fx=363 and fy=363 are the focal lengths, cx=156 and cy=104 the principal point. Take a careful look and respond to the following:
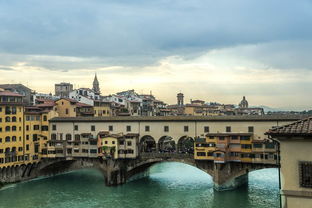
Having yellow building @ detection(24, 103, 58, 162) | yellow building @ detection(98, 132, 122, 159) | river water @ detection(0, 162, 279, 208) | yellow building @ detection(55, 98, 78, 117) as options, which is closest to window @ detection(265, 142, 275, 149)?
river water @ detection(0, 162, 279, 208)

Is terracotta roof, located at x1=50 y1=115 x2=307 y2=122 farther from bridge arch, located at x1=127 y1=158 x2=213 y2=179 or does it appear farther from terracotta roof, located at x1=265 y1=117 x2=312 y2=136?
terracotta roof, located at x1=265 y1=117 x2=312 y2=136

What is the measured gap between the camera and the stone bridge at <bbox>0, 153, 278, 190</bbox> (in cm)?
3744

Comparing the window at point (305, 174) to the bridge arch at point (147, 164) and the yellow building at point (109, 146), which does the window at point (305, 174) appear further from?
the yellow building at point (109, 146)

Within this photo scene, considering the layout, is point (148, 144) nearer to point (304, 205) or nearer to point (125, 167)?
point (125, 167)

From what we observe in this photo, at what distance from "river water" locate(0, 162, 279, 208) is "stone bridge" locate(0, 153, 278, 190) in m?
1.10

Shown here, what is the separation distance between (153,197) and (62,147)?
50.9 feet

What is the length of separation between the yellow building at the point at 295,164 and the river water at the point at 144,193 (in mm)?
23900

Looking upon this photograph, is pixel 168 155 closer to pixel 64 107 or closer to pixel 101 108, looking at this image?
pixel 64 107

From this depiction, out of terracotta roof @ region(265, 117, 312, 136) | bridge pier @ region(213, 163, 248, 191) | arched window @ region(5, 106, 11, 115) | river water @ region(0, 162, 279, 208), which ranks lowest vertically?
river water @ region(0, 162, 279, 208)

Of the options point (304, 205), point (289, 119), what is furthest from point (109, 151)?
point (304, 205)

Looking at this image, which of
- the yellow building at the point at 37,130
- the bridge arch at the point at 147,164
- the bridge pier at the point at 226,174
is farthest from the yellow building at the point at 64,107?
the bridge pier at the point at 226,174

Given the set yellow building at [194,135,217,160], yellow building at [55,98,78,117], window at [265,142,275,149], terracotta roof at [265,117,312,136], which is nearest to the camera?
terracotta roof at [265,117,312,136]

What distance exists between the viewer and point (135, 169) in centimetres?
4462

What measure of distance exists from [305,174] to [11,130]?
39.9m
